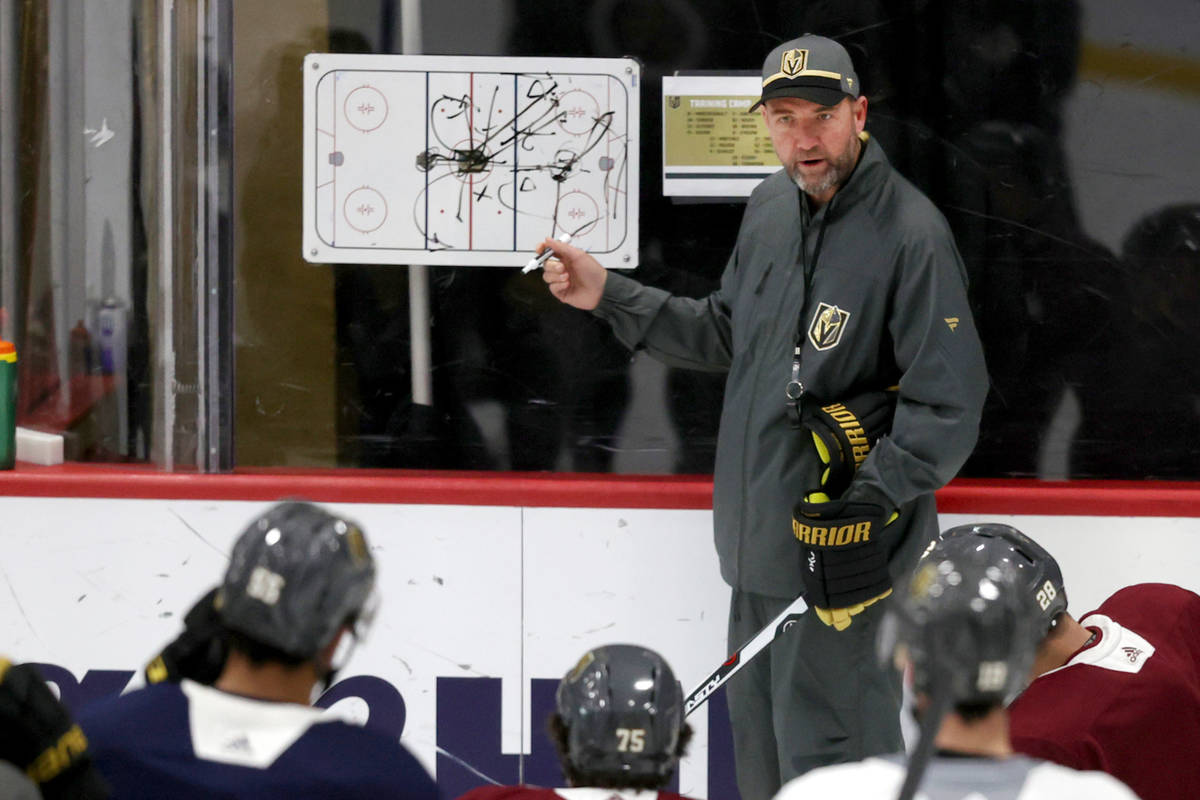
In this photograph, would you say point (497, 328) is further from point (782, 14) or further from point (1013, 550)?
point (1013, 550)

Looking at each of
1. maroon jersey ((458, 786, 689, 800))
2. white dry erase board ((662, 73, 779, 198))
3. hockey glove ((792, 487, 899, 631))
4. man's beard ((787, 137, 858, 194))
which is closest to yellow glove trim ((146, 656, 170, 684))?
maroon jersey ((458, 786, 689, 800))

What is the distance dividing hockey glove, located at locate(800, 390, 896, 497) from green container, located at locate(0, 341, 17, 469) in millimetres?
1755

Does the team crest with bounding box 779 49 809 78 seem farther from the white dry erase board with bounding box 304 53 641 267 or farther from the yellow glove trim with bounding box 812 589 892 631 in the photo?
the yellow glove trim with bounding box 812 589 892 631

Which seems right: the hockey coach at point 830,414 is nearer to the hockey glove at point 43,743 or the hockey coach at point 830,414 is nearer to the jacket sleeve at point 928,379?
the jacket sleeve at point 928,379

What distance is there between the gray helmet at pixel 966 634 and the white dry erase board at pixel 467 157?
1.98 metres

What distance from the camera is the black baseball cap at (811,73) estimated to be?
2922 millimetres

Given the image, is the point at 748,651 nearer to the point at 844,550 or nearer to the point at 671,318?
the point at 844,550

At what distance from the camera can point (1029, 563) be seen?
2.17 metres

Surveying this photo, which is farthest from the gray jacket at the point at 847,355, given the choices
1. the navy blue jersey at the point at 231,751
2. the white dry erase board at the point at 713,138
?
the navy blue jersey at the point at 231,751

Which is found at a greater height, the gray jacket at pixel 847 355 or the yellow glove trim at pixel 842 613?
the gray jacket at pixel 847 355

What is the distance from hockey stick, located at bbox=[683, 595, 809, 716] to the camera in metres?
2.99

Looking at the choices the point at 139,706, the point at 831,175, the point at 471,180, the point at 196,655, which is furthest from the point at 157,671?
the point at 471,180

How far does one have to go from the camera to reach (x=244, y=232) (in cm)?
358

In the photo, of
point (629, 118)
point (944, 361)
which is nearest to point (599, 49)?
point (629, 118)
